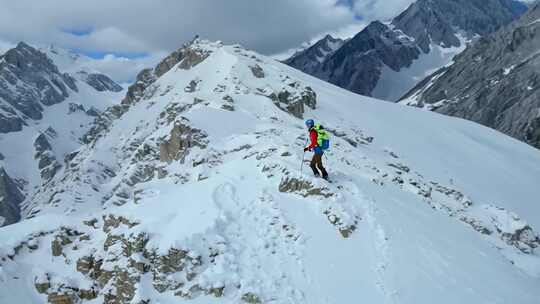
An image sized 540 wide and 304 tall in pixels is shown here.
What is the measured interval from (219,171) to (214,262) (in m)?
9.13

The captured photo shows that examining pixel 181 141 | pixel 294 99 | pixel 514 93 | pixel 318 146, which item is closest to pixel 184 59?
pixel 294 99

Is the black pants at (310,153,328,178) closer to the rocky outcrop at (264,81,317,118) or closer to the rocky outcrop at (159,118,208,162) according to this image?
the rocky outcrop at (159,118,208,162)

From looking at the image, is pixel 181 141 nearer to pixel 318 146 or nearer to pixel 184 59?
pixel 318 146

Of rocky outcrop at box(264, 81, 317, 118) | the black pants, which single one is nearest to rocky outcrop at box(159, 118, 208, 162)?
the black pants

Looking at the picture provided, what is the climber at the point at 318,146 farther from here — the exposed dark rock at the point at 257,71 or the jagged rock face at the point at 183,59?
the jagged rock face at the point at 183,59

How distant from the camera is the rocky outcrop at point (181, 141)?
1410 inches

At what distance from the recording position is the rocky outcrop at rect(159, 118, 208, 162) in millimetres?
35812

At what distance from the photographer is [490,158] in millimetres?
53406

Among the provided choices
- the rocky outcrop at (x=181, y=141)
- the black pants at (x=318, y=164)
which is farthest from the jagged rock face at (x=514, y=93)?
the black pants at (x=318, y=164)

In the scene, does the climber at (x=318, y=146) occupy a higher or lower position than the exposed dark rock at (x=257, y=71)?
lower

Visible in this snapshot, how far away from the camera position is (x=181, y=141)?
3722 centimetres

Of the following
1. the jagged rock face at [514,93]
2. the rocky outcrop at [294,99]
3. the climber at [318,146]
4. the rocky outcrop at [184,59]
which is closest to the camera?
the climber at [318,146]

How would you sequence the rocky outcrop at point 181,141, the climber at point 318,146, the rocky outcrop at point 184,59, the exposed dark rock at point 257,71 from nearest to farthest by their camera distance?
the climber at point 318,146 → the rocky outcrop at point 181,141 → the exposed dark rock at point 257,71 → the rocky outcrop at point 184,59

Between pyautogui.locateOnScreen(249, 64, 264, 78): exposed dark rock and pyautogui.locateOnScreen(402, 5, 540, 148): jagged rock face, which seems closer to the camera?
pyautogui.locateOnScreen(249, 64, 264, 78): exposed dark rock
